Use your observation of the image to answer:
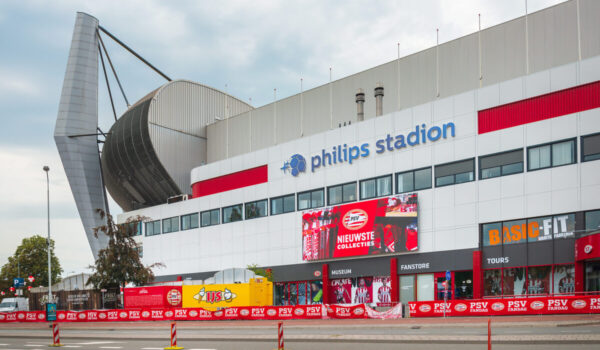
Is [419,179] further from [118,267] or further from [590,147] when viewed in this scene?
[118,267]

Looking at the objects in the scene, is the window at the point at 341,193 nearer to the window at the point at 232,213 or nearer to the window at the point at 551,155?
the window at the point at 232,213

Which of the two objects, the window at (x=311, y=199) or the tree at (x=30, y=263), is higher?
the window at (x=311, y=199)

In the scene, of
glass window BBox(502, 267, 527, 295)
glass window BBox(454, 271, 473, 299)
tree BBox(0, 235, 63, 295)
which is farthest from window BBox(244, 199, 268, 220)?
tree BBox(0, 235, 63, 295)

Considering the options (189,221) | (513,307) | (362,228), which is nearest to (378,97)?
(362,228)

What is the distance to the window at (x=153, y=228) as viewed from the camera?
221ft

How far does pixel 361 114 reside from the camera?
173 ft

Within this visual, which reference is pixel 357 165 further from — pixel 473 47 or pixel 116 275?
pixel 116 275

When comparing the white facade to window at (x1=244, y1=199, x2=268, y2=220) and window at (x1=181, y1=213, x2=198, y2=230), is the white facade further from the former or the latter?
window at (x1=181, y1=213, x2=198, y2=230)

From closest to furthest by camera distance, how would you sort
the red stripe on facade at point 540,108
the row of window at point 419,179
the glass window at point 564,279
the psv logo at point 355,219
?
the glass window at point 564,279 < the red stripe on facade at point 540,108 < the row of window at point 419,179 < the psv logo at point 355,219

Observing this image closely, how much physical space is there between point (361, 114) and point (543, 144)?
59.3 feet

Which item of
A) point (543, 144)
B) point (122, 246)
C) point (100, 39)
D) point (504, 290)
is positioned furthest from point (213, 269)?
point (100, 39)

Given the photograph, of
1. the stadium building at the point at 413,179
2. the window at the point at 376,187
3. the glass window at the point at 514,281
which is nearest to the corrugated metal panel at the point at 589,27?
the stadium building at the point at 413,179

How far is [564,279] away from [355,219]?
624 inches

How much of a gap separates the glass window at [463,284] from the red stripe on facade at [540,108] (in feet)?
30.7
